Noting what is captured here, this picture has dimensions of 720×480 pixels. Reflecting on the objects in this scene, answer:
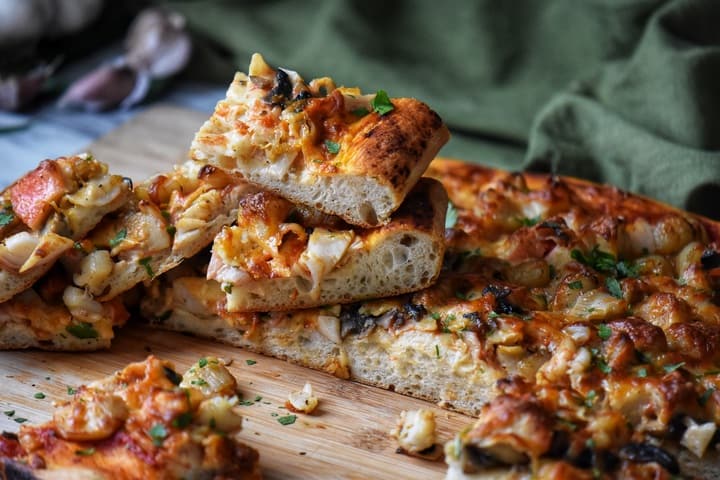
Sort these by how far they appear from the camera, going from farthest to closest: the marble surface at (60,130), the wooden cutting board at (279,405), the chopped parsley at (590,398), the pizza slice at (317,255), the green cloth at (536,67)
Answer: the marble surface at (60,130) → the green cloth at (536,67) → the pizza slice at (317,255) → the wooden cutting board at (279,405) → the chopped parsley at (590,398)

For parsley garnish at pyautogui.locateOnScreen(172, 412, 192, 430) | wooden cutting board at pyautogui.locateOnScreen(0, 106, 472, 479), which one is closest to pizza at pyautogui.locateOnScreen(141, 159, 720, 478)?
wooden cutting board at pyautogui.locateOnScreen(0, 106, 472, 479)

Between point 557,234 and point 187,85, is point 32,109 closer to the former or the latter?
point 187,85

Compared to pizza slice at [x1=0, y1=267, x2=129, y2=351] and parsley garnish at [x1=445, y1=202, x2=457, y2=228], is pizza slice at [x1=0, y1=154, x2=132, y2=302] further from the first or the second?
parsley garnish at [x1=445, y1=202, x2=457, y2=228]

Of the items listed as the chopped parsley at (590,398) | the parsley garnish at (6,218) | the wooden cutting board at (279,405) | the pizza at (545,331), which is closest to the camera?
the pizza at (545,331)

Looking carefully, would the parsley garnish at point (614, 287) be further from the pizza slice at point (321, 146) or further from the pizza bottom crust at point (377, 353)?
the pizza slice at point (321, 146)

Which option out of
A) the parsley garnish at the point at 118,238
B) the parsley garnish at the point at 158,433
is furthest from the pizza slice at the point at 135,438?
the parsley garnish at the point at 118,238

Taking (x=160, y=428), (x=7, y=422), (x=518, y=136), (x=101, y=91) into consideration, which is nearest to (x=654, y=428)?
(x=160, y=428)
